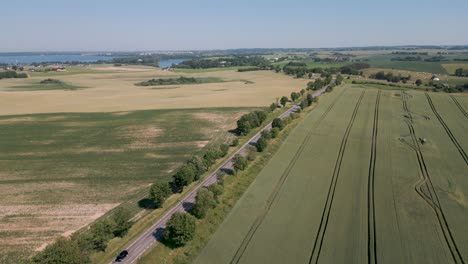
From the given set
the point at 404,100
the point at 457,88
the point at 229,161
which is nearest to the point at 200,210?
the point at 229,161

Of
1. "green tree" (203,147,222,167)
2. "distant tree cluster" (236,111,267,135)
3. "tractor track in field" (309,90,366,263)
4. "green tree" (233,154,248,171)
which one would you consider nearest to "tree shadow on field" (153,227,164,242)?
"tractor track in field" (309,90,366,263)

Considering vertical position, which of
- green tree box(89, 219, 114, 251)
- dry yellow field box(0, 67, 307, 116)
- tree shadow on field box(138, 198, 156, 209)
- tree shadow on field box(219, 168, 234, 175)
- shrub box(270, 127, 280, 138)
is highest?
dry yellow field box(0, 67, 307, 116)

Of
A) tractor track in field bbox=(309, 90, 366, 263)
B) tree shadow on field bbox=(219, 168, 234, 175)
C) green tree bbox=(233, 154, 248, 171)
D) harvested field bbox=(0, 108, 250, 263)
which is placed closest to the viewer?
tractor track in field bbox=(309, 90, 366, 263)

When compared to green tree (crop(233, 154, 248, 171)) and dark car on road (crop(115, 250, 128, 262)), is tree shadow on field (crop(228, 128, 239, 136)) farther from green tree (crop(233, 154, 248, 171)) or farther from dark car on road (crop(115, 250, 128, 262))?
dark car on road (crop(115, 250, 128, 262))

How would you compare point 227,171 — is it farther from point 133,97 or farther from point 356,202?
point 133,97

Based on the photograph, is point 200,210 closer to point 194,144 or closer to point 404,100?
point 194,144
